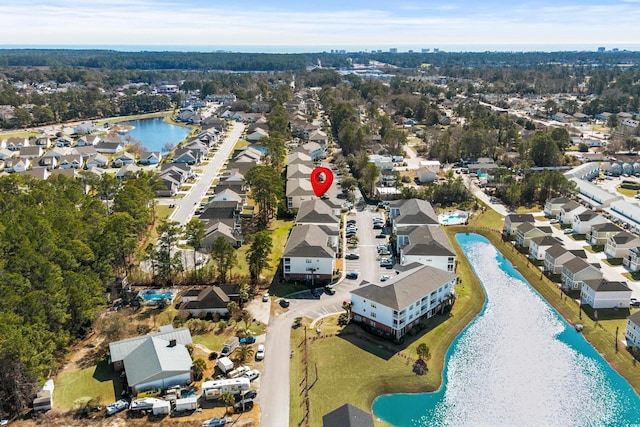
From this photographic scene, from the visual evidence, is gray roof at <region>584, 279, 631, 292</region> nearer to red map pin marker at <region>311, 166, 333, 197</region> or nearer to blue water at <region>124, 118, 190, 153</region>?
red map pin marker at <region>311, 166, 333, 197</region>

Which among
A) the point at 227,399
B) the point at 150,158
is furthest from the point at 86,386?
the point at 150,158

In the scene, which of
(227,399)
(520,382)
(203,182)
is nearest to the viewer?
(227,399)

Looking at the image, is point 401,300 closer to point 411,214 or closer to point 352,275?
point 352,275

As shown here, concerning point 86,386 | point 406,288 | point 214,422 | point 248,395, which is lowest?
point 86,386

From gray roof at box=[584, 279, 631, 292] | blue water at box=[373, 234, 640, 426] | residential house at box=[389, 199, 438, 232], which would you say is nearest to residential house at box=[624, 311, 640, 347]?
blue water at box=[373, 234, 640, 426]

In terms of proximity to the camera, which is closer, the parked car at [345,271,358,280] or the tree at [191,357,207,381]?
the tree at [191,357,207,381]

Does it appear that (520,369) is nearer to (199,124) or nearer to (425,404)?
(425,404)

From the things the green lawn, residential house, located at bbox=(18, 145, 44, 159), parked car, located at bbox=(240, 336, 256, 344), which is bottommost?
the green lawn
